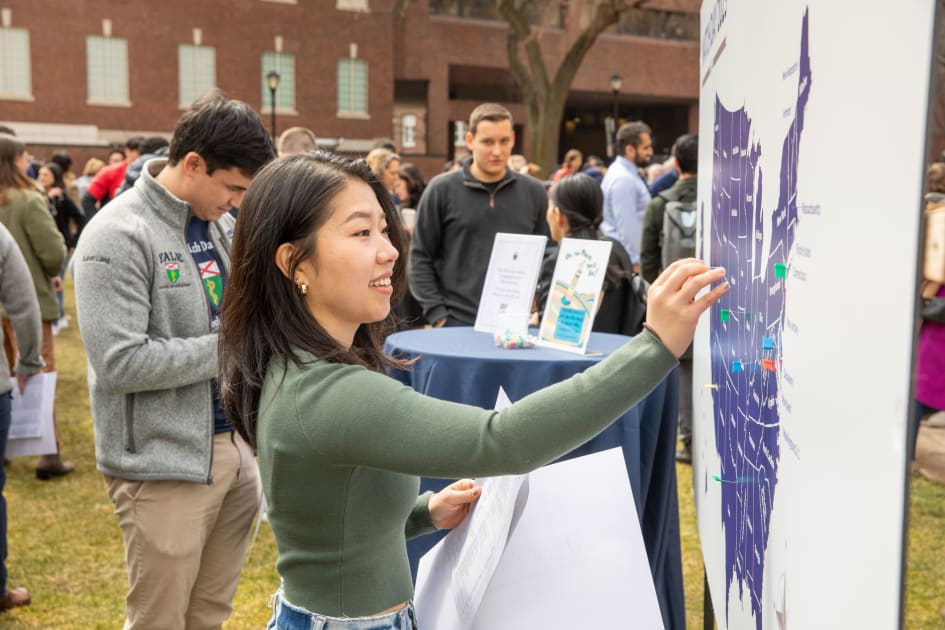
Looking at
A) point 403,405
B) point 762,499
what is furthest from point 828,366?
point 403,405

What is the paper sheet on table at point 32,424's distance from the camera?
4766 millimetres

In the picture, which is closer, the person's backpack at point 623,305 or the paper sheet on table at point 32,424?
the paper sheet on table at point 32,424

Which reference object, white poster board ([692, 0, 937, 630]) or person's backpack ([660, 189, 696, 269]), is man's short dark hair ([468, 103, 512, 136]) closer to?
person's backpack ([660, 189, 696, 269])

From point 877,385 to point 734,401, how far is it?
921 mm

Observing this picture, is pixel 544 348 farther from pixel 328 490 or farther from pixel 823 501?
pixel 823 501

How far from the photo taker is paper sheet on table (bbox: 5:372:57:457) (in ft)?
15.6

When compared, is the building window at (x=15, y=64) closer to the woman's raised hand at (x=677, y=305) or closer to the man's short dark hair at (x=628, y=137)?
the man's short dark hair at (x=628, y=137)

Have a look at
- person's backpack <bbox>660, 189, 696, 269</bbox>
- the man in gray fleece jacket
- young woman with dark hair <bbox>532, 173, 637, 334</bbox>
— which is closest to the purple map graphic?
the man in gray fleece jacket

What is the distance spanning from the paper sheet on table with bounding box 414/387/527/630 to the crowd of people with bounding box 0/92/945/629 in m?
0.07

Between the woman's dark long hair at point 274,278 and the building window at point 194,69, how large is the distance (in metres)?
30.7

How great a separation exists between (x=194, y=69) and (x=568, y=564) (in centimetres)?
3153

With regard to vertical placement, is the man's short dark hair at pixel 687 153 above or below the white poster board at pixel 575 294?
above

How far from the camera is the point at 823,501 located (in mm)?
1013

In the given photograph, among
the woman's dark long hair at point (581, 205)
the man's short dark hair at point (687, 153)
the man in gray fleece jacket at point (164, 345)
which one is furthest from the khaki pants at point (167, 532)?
the man's short dark hair at point (687, 153)
